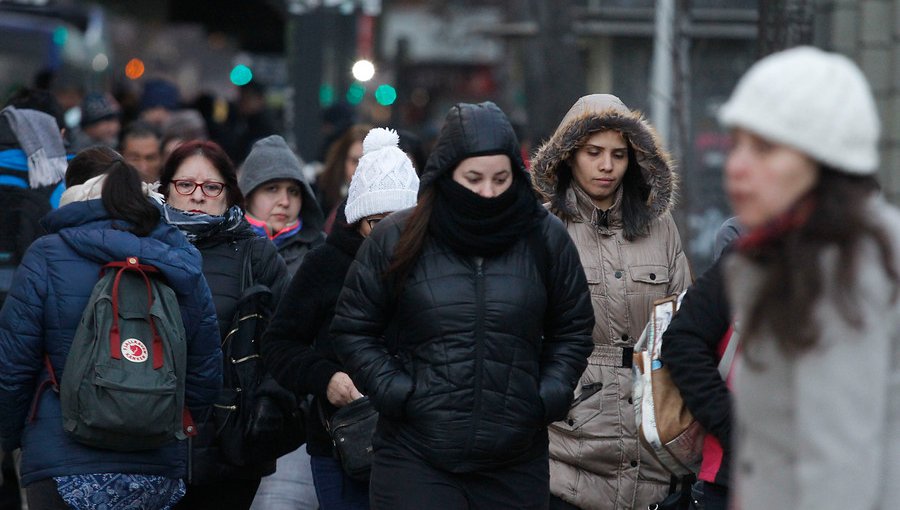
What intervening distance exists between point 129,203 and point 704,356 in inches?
87.6

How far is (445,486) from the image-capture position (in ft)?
16.6

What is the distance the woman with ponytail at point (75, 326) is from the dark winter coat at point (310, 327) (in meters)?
0.31

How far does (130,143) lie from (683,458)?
6.34 meters

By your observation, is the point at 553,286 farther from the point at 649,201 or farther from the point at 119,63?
the point at 119,63

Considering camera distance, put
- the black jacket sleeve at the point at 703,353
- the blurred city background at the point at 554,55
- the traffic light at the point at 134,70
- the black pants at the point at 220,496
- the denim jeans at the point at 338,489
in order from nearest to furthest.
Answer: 1. the black jacket sleeve at the point at 703,353
2. the denim jeans at the point at 338,489
3. the black pants at the point at 220,496
4. the blurred city background at the point at 554,55
5. the traffic light at the point at 134,70

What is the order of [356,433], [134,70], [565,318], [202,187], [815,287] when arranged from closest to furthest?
[815,287] → [565,318] → [356,433] → [202,187] → [134,70]

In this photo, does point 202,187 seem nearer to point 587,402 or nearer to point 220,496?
point 220,496

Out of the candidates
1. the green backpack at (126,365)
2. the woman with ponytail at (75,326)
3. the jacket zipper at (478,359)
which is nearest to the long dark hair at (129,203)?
the woman with ponytail at (75,326)

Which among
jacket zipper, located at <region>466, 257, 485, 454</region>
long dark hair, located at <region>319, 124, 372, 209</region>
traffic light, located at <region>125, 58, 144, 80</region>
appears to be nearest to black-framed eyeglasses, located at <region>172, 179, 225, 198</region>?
jacket zipper, located at <region>466, 257, 485, 454</region>

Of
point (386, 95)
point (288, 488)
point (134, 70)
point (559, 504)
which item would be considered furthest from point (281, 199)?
point (134, 70)

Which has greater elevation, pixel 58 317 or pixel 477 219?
pixel 477 219

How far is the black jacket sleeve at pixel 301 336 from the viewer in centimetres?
588

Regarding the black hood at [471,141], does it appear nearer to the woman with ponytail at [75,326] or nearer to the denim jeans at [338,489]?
the woman with ponytail at [75,326]

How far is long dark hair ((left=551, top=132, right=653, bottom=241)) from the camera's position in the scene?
6.14m
